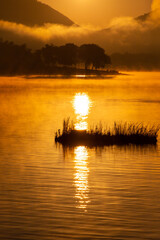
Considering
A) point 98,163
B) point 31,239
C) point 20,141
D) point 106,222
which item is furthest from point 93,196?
point 20,141

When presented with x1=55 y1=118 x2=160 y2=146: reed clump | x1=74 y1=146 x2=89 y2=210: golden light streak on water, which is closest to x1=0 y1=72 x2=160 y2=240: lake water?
x1=74 y1=146 x2=89 y2=210: golden light streak on water

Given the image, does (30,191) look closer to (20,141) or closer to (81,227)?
(81,227)

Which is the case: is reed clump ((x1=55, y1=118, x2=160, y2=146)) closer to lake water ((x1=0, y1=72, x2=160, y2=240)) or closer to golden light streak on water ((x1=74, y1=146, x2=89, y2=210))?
lake water ((x1=0, y1=72, x2=160, y2=240))

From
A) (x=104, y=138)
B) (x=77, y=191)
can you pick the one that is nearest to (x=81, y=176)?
(x=77, y=191)

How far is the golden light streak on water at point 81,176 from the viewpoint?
63.5 feet

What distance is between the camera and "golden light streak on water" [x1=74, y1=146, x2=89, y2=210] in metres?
19.4

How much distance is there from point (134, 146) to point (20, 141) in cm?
765

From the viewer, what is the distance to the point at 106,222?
16672 mm

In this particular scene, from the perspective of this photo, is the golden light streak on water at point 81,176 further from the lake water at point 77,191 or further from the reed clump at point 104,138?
the reed clump at point 104,138

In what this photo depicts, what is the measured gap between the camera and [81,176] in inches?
928

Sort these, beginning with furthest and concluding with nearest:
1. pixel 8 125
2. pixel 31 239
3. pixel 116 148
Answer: pixel 8 125, pixel 116 148, pixel 31 239

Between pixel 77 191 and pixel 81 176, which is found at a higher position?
pixel 81 176

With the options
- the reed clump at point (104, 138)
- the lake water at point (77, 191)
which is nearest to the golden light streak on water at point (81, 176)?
the lake water at point (77, 191)

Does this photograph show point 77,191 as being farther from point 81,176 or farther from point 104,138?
point 104,138
